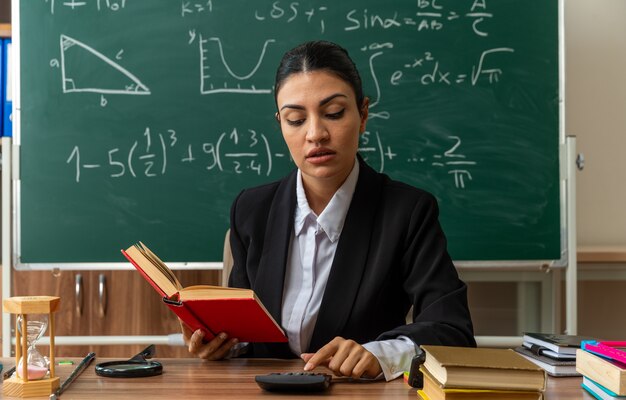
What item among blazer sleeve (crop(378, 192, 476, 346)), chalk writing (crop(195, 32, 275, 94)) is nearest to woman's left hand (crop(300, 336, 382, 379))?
blazer sleeve (crop(378, 192, 476, 346))

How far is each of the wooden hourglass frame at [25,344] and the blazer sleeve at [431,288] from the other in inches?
25.3

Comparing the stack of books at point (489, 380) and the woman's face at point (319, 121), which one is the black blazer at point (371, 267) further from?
the stack of books at point (489, 380)

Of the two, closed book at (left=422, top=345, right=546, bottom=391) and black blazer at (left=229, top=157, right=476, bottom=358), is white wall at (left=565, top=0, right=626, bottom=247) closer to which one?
black blazer at (left=229, top=157, right=476, bottom=358)

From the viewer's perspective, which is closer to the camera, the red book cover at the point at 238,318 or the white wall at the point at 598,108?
the red book cover at the point at 238,318

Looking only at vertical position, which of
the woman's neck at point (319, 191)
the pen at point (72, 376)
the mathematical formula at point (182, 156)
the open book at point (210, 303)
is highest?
the mathematical formula at point (182, 156)

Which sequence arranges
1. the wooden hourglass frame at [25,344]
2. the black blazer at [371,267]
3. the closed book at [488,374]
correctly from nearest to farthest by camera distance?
the closed book at [488,374] → the wooden hourglass frame at [25,344] → the black blazer at [371,267]

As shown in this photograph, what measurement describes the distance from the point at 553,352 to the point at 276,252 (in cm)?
65

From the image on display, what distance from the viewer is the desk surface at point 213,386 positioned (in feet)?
4.26

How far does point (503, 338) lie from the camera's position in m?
2.87

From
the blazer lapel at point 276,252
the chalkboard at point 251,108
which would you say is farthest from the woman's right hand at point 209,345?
the chalkboard at point 251,108

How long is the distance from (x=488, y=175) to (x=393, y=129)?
0.38 metres

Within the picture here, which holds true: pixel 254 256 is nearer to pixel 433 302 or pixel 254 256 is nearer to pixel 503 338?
pixel 433 302

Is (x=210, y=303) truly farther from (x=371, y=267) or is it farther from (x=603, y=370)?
(x=603, y=370)

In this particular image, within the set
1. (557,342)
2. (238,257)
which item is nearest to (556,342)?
(557,342)
